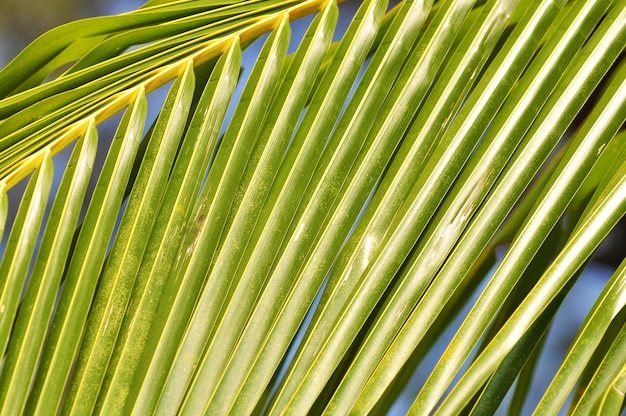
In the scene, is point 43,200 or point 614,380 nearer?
point 614,380

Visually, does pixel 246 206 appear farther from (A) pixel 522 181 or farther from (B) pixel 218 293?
(A) pixel 522 181

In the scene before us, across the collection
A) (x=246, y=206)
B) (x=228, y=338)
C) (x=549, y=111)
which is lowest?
(x=228, y=338)

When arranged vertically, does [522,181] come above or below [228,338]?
above

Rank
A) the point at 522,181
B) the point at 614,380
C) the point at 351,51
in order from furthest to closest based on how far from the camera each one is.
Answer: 1. the point at 351,51
2. the point at 522,181
3. the point at 614,380

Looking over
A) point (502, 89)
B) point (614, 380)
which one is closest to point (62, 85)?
point (502, 89)

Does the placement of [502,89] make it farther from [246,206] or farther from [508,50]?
[246,206]

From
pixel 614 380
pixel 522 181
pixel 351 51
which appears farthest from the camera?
pixel 351 51
